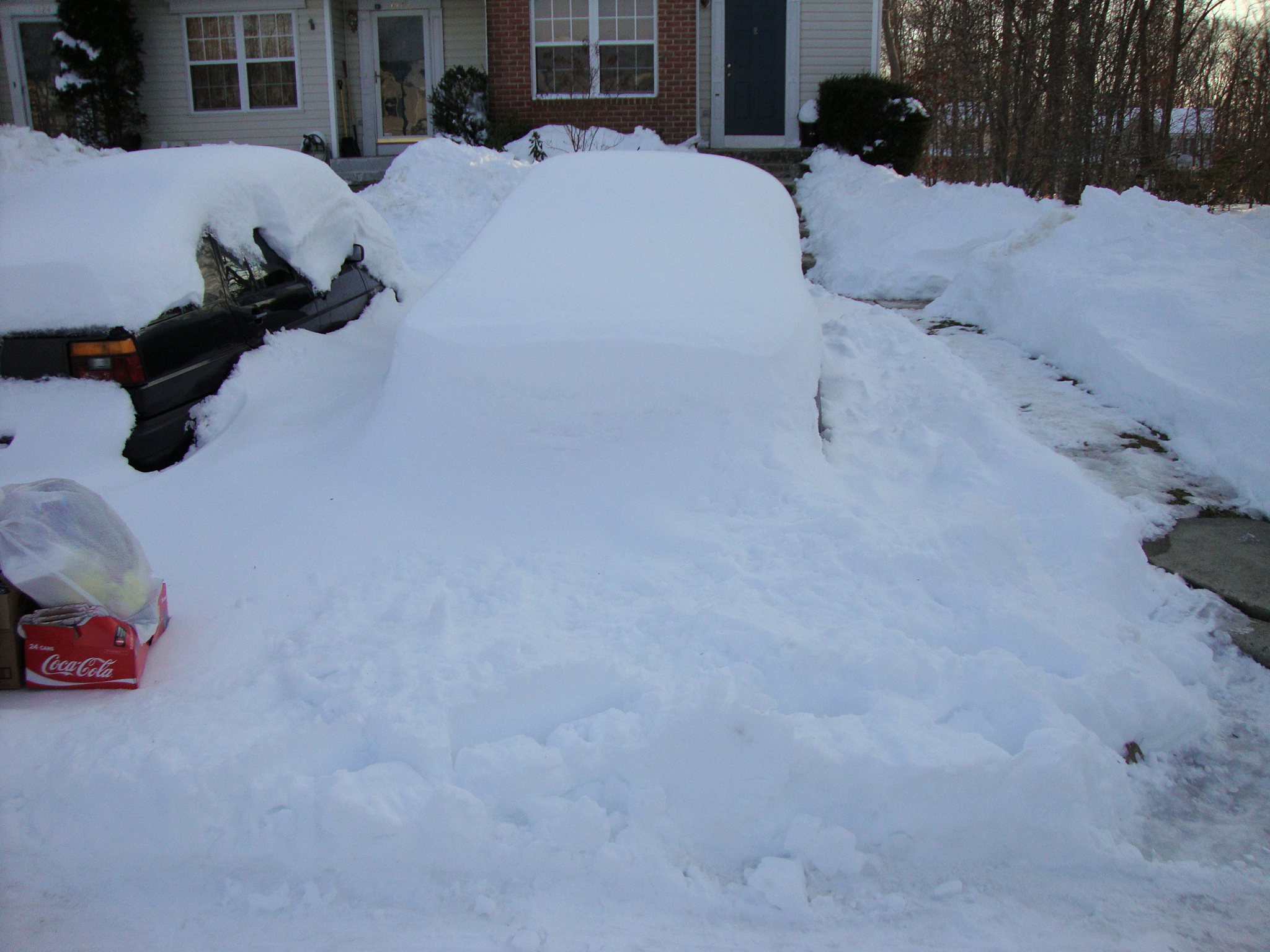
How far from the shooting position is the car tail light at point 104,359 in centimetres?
404

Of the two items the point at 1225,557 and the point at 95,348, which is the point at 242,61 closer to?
the point at 95,348

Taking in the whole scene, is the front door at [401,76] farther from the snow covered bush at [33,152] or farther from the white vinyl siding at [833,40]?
the white vinyl siding at [833,40]

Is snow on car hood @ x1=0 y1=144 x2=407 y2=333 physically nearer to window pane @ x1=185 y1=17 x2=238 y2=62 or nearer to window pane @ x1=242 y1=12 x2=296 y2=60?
window pane @ x1=242 y1=12 x2=296 y2=60

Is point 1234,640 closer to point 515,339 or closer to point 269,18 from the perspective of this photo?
point 515,339

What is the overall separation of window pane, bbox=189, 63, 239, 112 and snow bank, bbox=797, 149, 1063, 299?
33.9 ft

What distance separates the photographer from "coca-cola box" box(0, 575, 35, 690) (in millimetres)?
2631

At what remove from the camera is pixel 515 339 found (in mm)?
3559

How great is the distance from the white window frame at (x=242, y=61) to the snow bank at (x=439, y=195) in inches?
197

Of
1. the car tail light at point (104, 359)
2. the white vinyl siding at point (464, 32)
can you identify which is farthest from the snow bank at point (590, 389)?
the white vinyl siding at point (464, 32)

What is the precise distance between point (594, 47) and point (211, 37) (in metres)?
6.57

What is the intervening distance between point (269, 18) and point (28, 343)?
13.3 metres

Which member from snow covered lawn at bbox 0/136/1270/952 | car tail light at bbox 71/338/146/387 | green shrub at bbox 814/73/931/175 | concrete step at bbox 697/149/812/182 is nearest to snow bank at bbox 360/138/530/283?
concrete step at bbox 697/149/812/182

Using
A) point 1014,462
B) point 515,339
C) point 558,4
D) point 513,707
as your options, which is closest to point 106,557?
point 513,707

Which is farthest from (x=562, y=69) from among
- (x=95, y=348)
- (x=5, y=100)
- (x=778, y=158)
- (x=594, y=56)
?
(x=95, y=348)
